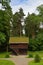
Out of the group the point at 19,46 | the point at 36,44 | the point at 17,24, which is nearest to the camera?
the point at 19,46

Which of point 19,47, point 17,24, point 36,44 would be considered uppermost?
point 17,24

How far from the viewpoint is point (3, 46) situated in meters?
59.7

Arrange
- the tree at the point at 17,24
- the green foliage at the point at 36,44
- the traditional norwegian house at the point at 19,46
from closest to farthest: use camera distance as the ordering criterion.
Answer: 1. the traditional norwegian house at the point at 19,46
2. the green foliage at the point at 36,44
3. the tree at the point at 17,24

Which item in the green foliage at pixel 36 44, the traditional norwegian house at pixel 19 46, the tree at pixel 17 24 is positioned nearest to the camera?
the traditional norwegian house at pixel 19 46

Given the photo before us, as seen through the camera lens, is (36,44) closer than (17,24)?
Yes

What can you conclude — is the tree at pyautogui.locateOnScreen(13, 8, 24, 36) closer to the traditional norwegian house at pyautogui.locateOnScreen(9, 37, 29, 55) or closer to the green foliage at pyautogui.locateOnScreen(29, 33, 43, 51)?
the green foliage at pyautogui.locateOnScreen(29, 33, 43, 51)

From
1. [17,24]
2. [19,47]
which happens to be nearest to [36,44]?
[19,47]

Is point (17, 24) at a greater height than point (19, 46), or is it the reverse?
point (17, 24)

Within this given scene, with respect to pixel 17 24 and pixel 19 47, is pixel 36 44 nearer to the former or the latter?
pixel 19 47

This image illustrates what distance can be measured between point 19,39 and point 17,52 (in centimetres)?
381

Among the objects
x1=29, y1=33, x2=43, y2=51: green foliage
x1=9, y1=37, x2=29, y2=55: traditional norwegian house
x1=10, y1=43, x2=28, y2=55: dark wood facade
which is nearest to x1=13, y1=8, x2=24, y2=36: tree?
x1=29, y1=33, x2=43, y2=51: green foliage

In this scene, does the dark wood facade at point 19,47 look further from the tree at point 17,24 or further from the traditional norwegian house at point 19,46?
the tree at point 17,24

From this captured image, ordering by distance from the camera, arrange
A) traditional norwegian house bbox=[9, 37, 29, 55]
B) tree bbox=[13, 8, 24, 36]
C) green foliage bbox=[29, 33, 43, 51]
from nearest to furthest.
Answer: traditional norwegian house bbox=[9, 37, 29, 55]
green foliage bbox=[29, 33, 43, 51]
tree bbox=[13, 8, 24, 36]

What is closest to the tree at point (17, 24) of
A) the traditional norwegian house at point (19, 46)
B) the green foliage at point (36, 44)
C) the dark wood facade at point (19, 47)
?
the green foliage at point (36, 44)
